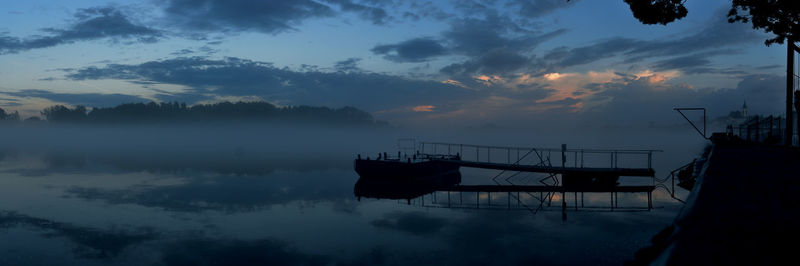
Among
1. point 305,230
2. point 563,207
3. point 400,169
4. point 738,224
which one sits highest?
point 738,224

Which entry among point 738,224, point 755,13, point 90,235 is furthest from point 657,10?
point 90,235

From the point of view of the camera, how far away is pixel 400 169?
4559cm

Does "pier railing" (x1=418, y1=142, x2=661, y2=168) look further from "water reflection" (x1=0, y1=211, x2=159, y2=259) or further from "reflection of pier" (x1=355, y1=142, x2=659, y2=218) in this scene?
"water reflection" (x1=0, y1=211, x2=159, y2=259)

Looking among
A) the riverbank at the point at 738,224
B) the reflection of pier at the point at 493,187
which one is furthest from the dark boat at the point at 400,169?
the riverbank at the point at 738,224

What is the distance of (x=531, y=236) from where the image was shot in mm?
22375

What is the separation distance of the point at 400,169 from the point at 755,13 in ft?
102

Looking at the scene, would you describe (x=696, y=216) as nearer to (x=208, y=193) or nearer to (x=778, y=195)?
(x=778, y=195)

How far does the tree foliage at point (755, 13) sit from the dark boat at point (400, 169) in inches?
1162

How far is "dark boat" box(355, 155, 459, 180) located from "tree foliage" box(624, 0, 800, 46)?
2950cm

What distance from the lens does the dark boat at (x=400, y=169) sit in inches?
1796

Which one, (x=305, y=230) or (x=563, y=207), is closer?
(x=305, y=230)

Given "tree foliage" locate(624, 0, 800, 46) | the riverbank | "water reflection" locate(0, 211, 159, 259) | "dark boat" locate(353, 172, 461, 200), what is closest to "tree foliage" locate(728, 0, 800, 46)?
"tree foliage" locate(624, 0, 800, 46)

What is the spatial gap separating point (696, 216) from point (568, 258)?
367 inches

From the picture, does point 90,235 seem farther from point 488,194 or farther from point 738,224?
point 488,194
